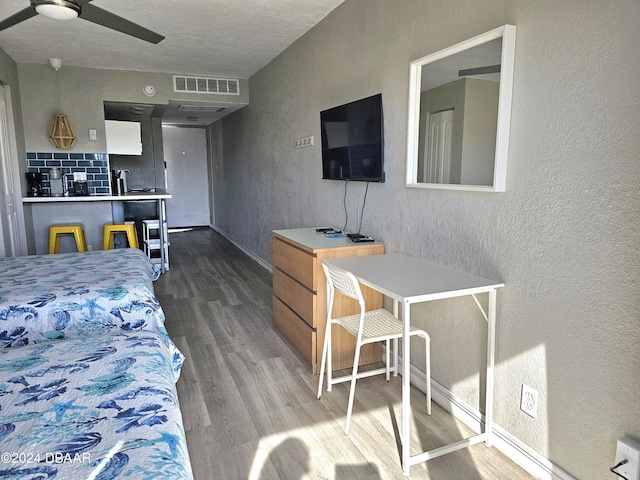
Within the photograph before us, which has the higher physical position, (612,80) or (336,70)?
(336,70)

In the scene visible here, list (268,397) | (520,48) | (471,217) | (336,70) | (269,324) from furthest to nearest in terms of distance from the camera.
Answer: (269,324), (336,70), (268,397), (471,217), (520,48)

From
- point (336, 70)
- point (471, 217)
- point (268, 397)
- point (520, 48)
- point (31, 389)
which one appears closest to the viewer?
point (31, 389)

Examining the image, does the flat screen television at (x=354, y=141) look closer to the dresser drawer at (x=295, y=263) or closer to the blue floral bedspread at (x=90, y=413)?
the dresser drawer at (x=295, y=263)

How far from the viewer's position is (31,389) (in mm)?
1365

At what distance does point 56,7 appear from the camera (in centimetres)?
222

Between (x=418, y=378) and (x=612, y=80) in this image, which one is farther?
(x=418, y=378)

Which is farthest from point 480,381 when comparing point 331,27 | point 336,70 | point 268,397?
point 331,27

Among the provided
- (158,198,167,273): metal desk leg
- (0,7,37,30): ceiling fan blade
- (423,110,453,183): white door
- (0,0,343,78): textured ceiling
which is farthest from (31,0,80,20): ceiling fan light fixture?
(158,198,167,273): metal desk leg

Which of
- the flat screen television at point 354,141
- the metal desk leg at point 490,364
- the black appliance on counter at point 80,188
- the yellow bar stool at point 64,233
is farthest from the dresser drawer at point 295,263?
the black appliance on counter at point 80,188

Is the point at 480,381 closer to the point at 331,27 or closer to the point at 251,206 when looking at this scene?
the point at 331,27

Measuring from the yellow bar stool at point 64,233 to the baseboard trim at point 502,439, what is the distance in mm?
4198

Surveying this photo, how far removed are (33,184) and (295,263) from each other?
3.71 meters

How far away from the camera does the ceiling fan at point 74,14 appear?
2.22 meters

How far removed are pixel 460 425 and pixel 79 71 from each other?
17.8 feet
